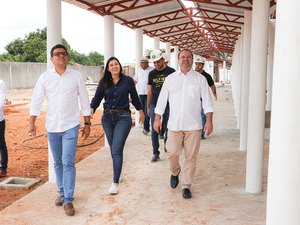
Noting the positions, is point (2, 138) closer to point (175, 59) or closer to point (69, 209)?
point (69, 209)

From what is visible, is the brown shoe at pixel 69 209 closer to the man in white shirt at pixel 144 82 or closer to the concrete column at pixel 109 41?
the concrete column at pixel 109 41

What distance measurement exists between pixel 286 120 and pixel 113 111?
3.18m

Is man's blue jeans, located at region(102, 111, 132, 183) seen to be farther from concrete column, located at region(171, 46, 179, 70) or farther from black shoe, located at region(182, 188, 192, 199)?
concrete column, located at region(171, 46, 179, 70)

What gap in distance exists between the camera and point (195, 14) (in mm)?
14195

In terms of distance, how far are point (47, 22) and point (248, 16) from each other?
180 inches

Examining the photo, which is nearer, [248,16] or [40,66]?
[248,16]

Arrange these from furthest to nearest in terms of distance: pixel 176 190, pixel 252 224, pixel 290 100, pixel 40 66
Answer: pixel 40 66 → pixel 176 190 → pixel 252 224 → pixel 290 100

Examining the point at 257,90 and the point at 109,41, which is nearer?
the point at 257,90

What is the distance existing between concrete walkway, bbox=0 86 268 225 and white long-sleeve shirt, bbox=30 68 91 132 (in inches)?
39.2

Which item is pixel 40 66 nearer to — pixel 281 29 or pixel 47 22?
pixel 47 22

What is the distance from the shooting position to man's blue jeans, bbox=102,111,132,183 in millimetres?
4977

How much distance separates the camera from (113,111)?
5.03 metres

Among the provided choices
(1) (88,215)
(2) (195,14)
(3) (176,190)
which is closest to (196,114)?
(3) (176,190)

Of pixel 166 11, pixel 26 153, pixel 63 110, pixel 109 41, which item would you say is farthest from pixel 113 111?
pixel 166 11
